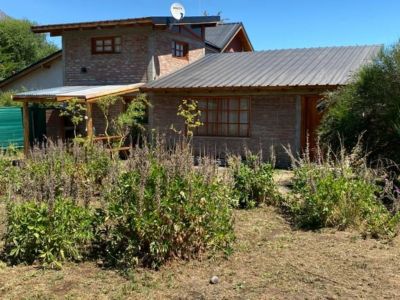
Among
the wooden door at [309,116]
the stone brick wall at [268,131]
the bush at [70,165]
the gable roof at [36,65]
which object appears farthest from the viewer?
the gable roof at [36,65]

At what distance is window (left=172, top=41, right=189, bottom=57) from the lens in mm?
18344

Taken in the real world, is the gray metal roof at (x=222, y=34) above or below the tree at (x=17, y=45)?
below

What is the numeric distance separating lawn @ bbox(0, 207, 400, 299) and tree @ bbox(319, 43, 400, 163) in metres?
3.46

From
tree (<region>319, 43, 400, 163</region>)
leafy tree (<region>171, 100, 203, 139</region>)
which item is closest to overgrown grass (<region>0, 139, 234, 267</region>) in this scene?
tree (<region>319, 43, 400, 163</region>)

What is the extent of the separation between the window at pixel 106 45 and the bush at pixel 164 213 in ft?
42.3

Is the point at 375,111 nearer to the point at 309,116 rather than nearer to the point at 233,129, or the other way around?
the point at 309,116

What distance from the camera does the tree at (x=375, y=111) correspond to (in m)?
8.86

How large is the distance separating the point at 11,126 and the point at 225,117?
975 centimetres

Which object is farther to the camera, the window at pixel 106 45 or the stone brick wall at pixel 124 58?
the window at pixel 106 45

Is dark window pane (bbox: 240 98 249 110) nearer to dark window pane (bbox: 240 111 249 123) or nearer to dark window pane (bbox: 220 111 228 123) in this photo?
dark window pane (bbox: 240 111 249 123)

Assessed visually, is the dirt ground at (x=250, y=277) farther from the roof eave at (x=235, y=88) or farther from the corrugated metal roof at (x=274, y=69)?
the corrugated metal roof at (x=274, y=69)

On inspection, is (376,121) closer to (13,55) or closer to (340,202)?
(340,202)

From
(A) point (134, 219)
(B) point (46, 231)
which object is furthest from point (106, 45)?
(A) point (134, 219)

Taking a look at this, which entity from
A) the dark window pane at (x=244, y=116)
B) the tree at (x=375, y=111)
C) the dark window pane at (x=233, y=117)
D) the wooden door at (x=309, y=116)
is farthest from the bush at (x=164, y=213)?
the dark window pane at (x=233, y=117)
